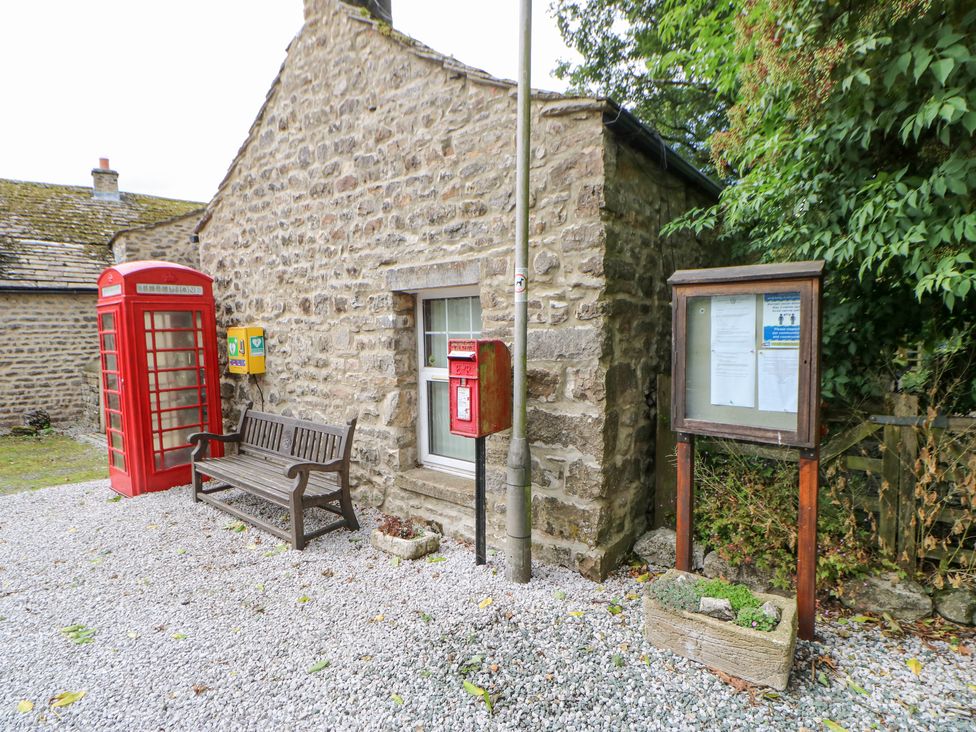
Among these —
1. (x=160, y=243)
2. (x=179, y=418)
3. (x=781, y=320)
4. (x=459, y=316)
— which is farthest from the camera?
(x=160, y=243)

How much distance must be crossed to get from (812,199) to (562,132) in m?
1.72

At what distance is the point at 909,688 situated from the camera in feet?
8.97

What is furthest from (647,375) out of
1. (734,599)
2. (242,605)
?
(242,605)

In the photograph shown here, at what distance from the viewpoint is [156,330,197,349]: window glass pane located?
627 centimetres

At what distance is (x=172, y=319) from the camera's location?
636 centimetres

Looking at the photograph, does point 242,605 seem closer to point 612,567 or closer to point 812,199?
point 612,567

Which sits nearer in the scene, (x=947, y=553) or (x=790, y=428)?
(x=790, y=428)

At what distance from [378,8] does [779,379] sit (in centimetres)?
537

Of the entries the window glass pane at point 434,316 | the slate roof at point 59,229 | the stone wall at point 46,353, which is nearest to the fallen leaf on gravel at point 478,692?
the window glass pane at point 434,316

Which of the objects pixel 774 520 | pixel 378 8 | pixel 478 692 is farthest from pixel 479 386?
pixel 378 8

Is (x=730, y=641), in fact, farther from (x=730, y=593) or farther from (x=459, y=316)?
(x=459, y=316)

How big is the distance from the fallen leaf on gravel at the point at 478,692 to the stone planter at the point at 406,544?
5.08 feet

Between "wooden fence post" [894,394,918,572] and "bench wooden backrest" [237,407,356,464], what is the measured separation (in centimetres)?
408

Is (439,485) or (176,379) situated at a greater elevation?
(176,379)
